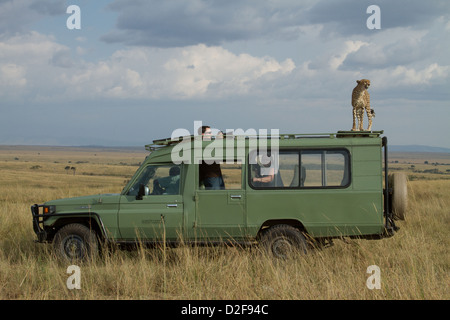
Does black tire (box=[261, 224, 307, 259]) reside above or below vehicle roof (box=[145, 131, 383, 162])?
below

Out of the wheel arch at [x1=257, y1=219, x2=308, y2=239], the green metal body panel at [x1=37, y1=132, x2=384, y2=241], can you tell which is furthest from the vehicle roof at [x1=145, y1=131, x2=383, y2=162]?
the wheel arch at [x1=257, y1=219, x2=308, y2=239]

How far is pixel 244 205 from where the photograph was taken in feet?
29.3

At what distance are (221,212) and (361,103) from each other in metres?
3.85

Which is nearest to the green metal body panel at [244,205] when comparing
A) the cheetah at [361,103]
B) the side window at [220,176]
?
the side window at [220,176]

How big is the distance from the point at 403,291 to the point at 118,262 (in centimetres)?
451

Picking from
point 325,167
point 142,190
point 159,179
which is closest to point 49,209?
point 142,190

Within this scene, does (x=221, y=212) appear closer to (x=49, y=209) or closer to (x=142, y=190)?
(x=142, y=190)

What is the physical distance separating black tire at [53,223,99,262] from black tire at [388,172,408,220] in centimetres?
492

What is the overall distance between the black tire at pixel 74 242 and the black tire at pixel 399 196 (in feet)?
16.2

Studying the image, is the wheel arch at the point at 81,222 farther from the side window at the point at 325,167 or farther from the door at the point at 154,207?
the side window at the point at 325,167

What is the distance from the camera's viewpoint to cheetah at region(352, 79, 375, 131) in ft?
35.4

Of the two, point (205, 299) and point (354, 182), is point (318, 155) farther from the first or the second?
point (205, 299)

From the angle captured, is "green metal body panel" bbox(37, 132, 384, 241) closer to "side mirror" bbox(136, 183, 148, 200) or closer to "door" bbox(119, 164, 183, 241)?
"door" bbox(119, 164, 183, 241)
